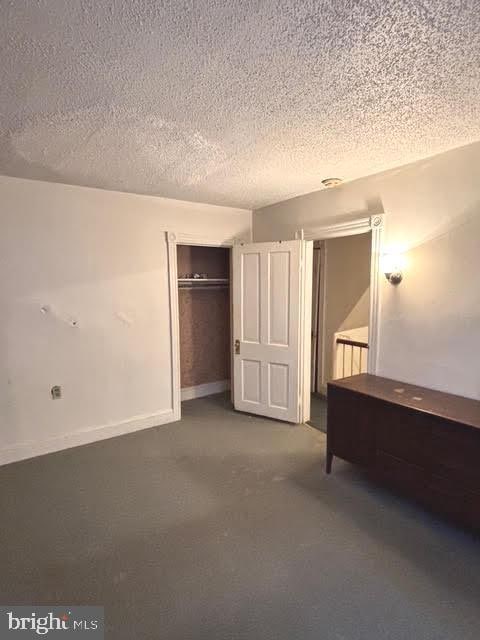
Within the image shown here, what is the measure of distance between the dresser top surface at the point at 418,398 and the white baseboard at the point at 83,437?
2055 mm

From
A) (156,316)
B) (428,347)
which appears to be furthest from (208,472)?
(428,347)

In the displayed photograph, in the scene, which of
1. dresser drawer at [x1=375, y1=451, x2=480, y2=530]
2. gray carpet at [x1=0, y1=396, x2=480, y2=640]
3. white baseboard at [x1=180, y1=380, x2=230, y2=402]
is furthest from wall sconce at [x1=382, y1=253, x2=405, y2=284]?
white baseboard at [x1=180, y1=380, x2=230, y2=402]

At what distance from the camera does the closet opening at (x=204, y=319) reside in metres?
4.66

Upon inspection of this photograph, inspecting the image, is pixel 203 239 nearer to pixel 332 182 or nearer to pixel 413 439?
pixel 332 182

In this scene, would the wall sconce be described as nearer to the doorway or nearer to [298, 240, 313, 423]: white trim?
[298, 240, 313, 423]: white trim

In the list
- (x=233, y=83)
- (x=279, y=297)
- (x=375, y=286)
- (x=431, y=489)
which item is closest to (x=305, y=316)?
(x=279, y=297)

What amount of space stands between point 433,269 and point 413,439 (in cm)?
125

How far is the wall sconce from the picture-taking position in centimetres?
277

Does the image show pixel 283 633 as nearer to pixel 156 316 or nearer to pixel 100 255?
pixel 156 316

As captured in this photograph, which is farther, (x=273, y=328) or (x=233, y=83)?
(x=273, y=328)

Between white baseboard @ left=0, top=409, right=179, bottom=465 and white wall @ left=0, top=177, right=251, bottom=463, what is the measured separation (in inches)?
0.4

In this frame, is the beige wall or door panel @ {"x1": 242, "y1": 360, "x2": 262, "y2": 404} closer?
door panel @ {"x1": 242, "y1": 360, "x2": 262, "y2": 404}

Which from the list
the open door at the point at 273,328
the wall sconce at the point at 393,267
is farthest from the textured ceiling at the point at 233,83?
the open door at the point at 273,328

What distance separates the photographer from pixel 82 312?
333 cm
